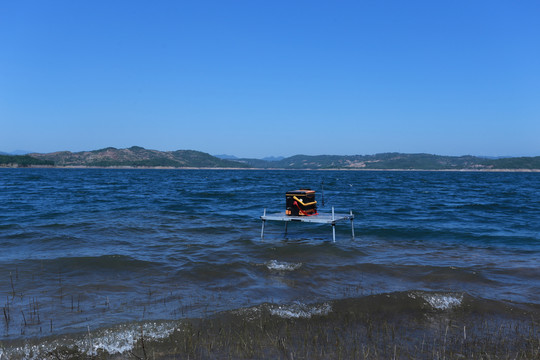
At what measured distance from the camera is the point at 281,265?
1289cm

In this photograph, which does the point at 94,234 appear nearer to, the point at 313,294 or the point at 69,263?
the point at 69,263

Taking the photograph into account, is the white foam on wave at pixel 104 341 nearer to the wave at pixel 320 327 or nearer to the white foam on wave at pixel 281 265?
the wave at pixel 320 327

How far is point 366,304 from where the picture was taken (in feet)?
29.8

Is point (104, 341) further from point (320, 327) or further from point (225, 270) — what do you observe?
point (225, 270)

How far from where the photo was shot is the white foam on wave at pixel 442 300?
9086 mm

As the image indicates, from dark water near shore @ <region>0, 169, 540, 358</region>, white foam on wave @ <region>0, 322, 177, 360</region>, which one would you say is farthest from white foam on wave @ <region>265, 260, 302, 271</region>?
white foam on wave @ <region>0, 322, 177, 360</region>

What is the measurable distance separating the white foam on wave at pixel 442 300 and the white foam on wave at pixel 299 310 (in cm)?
255

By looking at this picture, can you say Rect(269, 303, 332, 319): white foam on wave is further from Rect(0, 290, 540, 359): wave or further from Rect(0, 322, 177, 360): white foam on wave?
Rect(0, 322, 177, 360): white foam on wave

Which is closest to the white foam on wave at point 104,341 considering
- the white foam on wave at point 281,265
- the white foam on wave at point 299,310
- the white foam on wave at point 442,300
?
the white foam on wave at point 299,310

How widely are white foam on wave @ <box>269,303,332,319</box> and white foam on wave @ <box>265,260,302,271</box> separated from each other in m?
3.66

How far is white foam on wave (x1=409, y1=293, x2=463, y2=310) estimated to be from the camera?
9086 mm

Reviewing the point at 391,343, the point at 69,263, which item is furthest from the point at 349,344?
the point at 69,263

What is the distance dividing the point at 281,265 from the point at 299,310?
4329 millimetres

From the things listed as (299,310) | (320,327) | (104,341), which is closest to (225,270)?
(299,310)
